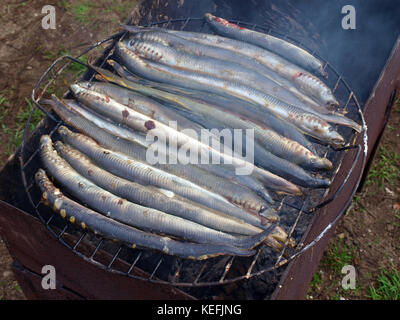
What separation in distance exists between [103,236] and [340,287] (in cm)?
→ 306

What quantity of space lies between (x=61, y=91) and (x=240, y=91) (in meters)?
3.28

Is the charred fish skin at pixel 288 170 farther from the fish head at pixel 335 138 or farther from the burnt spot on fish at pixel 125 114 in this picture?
the burnt spot on fish at pixel 125 114

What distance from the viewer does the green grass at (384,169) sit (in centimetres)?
500

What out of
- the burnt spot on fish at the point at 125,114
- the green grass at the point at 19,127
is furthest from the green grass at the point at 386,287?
the green grass at the point at 19,127

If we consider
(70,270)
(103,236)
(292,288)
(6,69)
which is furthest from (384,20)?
(6,69)

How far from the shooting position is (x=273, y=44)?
4.05 m

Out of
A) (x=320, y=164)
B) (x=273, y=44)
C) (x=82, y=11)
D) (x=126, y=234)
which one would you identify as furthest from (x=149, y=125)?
(x=82, y=11)

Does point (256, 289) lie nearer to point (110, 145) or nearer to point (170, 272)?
point (170, 272)

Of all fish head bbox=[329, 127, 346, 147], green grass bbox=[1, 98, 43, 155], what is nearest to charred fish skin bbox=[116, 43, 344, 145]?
fish head bbox=[329, 127, 346, 147]

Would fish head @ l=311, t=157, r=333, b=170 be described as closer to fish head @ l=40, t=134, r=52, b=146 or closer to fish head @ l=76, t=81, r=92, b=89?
fish head @ l=76, t=81, r=92, b=89

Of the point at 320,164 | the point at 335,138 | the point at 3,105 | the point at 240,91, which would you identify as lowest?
the point at 3,105

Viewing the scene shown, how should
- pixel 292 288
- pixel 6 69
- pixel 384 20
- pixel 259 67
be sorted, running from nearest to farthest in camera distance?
pixel 292 288
pixel 259 67
pixel 384 20
pixel 6 69

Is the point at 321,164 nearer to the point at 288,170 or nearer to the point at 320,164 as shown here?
the point at 320,164

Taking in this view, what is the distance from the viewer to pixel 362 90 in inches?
170
